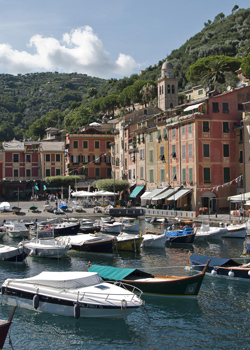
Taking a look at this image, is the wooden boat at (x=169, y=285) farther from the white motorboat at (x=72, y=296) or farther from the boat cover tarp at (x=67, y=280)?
the boat cover tarp at (x=67, y=280)

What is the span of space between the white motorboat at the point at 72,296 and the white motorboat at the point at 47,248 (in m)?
12.9

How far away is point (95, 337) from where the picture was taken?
2012 centimetres

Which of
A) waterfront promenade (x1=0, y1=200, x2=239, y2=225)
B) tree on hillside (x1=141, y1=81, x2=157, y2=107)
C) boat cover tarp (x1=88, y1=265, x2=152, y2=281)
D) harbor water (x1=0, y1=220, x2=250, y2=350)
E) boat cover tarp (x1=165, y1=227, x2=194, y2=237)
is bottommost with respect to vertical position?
harbor water (x1=0, y1=220, x2=250, y2=350)

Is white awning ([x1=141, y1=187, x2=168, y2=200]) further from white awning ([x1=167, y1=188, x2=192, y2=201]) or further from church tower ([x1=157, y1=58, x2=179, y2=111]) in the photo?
church tower ([x1=157, y1=58, x2=179, y2=111])

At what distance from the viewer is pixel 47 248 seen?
37125 millimetres

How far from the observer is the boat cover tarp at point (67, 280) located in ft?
73.8

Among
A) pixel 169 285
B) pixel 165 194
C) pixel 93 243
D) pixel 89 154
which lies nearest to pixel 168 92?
pixel 89 154

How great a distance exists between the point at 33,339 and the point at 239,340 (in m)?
9.13

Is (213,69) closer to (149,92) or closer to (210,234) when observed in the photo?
(149,92)

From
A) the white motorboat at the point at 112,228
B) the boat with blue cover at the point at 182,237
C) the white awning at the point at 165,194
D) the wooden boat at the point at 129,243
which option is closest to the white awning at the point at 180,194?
the white awning at the point at 165,194

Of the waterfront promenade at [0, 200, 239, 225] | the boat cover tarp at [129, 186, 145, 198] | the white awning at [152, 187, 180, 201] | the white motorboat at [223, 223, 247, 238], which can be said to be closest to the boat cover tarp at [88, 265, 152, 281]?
the white motorboat at [223, 223, 247, 238]

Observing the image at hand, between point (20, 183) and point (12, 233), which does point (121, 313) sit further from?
point (20, 183)

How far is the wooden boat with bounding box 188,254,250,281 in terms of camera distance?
2822 cm

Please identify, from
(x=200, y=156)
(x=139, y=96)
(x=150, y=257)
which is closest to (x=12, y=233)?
(x=150, y=257)
